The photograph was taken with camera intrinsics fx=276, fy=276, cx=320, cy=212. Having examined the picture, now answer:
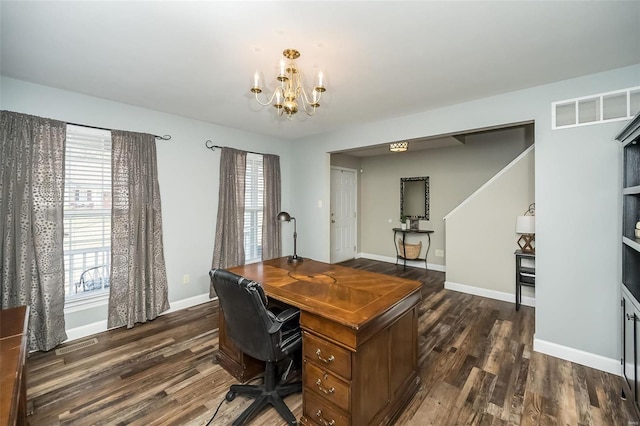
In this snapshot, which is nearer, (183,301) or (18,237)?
(18,237)

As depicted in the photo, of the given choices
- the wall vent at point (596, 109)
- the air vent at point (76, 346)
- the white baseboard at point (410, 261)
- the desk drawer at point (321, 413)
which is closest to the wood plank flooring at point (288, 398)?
the air vent at point (76, 346)

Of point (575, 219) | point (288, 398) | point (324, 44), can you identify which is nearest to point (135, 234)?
point (288, 398)

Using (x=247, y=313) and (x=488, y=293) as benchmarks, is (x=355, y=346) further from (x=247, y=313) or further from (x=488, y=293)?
(x=488, y=293)

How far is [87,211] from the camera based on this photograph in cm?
289

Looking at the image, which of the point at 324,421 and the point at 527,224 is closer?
the point at 324,421

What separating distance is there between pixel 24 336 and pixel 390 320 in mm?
1943

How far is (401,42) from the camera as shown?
187 centimetres

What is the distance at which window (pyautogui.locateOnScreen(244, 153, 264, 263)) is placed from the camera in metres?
4.31

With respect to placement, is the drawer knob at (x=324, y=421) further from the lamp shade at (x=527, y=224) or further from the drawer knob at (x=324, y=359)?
the lamp shade at (x=527, y=224)

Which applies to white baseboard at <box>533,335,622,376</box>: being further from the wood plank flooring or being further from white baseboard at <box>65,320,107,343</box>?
white baseboard at <box>65,320,107,343</box>

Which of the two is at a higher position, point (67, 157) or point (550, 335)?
point (67, 157)

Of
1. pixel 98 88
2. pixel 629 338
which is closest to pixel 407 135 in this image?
pixel 629 338

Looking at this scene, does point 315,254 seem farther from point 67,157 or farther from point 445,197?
point 67,157

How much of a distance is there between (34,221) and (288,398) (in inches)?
107
